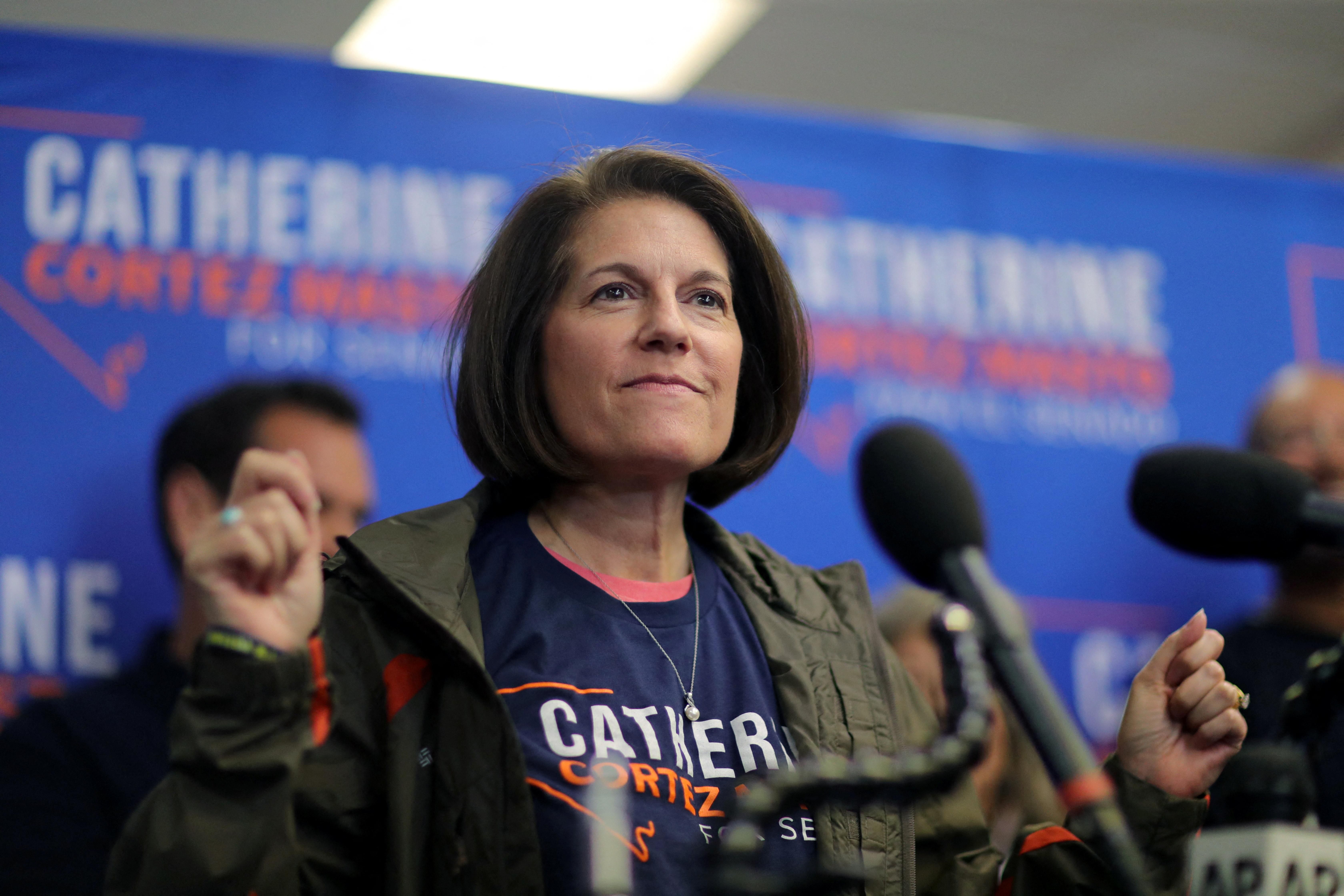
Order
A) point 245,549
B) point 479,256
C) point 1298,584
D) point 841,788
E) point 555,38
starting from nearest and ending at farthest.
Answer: point 841,788
point 245,549
point 479,256
point 1298,584
point 555,38

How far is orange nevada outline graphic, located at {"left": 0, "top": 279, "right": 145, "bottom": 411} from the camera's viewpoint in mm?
2506

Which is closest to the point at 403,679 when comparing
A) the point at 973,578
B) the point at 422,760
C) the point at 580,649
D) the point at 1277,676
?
the point at 422,760

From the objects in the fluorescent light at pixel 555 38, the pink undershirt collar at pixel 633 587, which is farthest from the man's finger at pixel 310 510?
the fluorescent light at pixel 555 38

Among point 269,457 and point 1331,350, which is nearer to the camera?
point 269,457

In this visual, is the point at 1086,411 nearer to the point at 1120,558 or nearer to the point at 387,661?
the point at 1120,558

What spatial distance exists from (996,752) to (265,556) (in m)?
2.16

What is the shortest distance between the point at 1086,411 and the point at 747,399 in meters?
1.61

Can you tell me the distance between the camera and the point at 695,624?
1.66m

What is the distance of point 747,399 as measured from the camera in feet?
6.30

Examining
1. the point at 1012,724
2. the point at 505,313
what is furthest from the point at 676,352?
the point at 1012,724

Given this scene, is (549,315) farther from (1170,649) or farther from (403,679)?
(1170,649)

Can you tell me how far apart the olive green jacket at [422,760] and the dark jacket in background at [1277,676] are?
0.84 meters

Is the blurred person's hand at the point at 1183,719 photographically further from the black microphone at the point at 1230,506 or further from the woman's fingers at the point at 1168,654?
the black microphone at the point at 1230,506

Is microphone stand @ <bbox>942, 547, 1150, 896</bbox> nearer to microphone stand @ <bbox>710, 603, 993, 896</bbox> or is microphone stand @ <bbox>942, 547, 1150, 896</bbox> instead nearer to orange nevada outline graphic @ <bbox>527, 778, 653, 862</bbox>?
microphone stand @ <bbox>710, 603, 993, 896</bbox>
